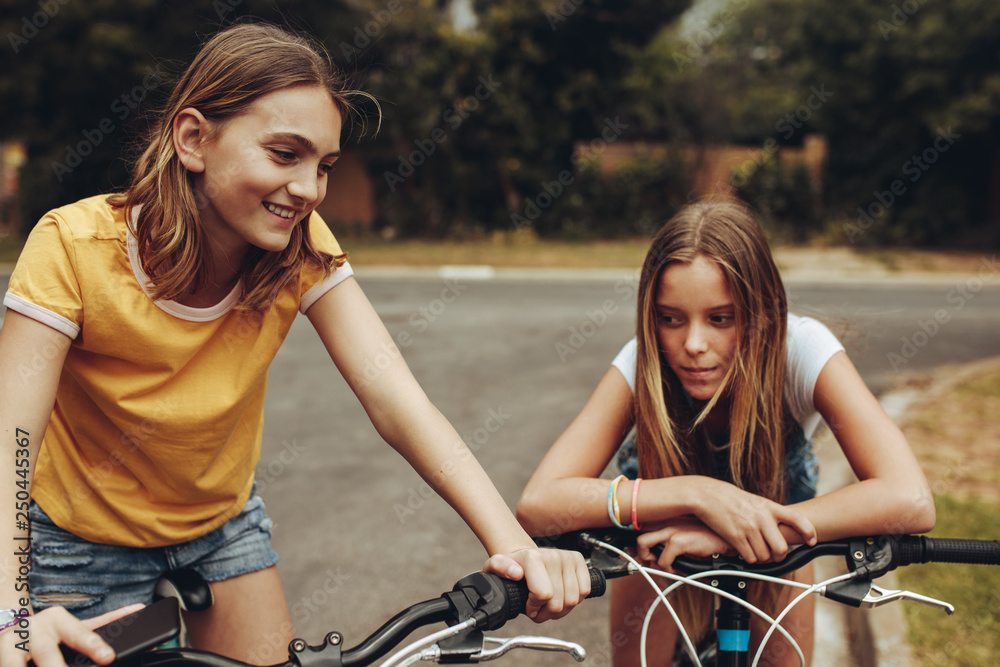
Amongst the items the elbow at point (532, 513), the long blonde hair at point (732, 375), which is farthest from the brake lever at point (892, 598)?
the elbow at point (532, 513)

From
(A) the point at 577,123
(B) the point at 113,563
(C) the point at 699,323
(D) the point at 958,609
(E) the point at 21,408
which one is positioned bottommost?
(D) the point at 958,609

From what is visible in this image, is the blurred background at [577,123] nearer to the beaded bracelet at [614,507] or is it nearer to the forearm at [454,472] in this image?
the forearm at [454,472]

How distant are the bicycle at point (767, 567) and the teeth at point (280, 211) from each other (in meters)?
0.85

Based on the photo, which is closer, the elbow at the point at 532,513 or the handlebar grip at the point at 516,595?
the handlebar grip at the point at 516,595

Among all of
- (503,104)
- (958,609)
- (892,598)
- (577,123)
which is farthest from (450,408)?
(577,123)

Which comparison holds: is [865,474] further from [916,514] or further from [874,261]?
[874,261]

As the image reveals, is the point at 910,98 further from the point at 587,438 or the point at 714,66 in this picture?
the point at 587,438

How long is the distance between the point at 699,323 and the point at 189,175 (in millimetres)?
1237

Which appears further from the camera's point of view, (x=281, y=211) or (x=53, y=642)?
(x=281, y=211)

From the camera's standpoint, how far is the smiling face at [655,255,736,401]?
2.02 meters

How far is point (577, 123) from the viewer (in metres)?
21.4

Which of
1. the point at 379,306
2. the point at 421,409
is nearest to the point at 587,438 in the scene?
the point at 421,409

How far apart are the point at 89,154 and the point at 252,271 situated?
20950 mm

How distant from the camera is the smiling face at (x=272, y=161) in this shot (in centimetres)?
154
